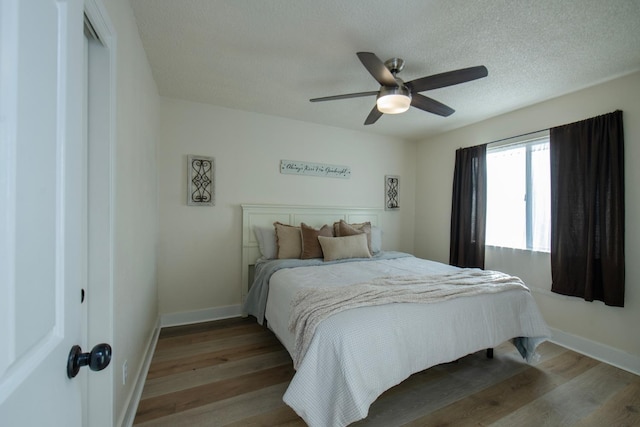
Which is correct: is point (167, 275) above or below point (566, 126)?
below

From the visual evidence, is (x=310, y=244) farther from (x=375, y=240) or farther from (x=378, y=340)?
(x=378, y=340)

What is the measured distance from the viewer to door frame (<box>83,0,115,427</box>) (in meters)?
1.18

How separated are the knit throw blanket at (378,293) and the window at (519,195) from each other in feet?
3.59

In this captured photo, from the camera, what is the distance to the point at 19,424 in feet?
1.35

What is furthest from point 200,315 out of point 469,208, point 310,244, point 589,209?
point 589,209

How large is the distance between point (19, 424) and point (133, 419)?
160cm

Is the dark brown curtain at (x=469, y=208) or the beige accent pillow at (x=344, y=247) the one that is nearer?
the beige accent pillow at (x=344, y=247)

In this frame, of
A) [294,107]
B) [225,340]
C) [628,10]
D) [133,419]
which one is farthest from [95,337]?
[628,10]

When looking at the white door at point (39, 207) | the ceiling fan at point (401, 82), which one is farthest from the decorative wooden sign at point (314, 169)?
the white door at point (39, 207)

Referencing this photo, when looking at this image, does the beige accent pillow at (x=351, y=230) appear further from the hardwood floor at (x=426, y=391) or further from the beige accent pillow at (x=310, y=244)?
the hardwood floor at (x=426, y=391)

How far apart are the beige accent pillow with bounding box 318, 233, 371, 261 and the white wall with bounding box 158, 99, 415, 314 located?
2.73 ft

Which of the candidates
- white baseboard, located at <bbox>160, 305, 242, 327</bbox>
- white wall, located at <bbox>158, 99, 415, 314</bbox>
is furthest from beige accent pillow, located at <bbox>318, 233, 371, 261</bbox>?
white baseboard, located at <bbox>160, 305, 242, 327</bbox>

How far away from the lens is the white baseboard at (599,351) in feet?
7.20

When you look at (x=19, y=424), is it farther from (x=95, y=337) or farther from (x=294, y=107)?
(x=294, y=107)
